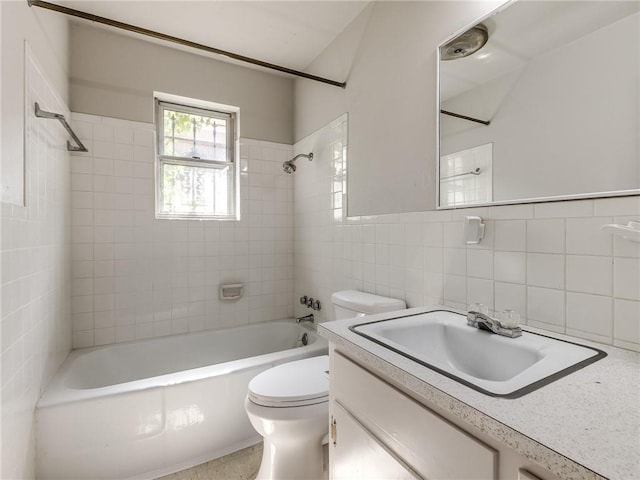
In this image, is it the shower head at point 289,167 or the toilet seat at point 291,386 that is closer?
the toilet seat at point 291,386

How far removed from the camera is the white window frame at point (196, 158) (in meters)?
2.35

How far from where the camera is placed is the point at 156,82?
2236mm

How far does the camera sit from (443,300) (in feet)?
4.43

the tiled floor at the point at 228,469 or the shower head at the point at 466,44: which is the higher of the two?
the shower head at the point at 466,44

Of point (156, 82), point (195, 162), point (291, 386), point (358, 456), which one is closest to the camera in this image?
point (358, 456)

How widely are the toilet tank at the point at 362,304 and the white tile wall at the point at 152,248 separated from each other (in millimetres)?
1108

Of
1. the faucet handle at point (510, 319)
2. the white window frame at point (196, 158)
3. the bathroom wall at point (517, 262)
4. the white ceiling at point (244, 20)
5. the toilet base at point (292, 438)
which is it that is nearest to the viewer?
the bathroom wall at point (517, 262)

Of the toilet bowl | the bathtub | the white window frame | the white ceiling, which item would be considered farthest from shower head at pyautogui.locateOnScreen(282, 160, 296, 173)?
the toilet bowl

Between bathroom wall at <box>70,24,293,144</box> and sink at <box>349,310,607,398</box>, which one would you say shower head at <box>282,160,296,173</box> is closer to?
bathroom wall at <box>70,24,293,144</box>

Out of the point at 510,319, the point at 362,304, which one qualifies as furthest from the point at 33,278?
the point at 510,319

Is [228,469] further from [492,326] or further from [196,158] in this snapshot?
[196,158]

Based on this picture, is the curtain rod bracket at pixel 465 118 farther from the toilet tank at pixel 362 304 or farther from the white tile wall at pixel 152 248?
the white tile wall at pixel 152 248

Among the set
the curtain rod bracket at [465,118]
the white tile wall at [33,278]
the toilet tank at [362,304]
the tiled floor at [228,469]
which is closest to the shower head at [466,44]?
the curtain rod bracket at [465,118]

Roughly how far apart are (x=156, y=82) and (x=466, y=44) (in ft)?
6.82
